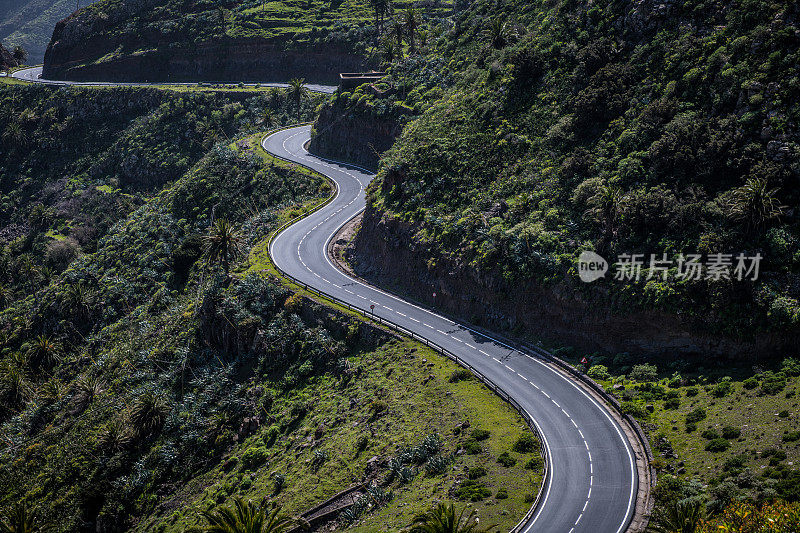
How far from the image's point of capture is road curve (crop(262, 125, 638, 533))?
111 ft

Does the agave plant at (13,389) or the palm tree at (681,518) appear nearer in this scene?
the palm tree at (681,518)

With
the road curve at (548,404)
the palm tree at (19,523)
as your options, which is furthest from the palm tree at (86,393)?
the road curve at (548,404)

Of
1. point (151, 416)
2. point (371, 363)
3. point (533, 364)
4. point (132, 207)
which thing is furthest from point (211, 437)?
point (132, 207)

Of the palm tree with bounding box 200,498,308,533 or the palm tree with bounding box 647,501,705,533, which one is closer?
the palm tree with bounding box 647,501,705,533

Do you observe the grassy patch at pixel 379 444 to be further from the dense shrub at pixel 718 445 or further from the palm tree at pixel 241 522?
the dense shrub at pixel 718 445

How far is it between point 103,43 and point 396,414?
13987 centimetres

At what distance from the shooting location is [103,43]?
484ft

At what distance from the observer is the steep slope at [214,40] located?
420 ft

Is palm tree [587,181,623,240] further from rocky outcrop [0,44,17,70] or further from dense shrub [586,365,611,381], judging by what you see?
rocky outcrop [0,44,17,70]

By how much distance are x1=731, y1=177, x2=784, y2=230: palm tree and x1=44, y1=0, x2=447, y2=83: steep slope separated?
88341 mm

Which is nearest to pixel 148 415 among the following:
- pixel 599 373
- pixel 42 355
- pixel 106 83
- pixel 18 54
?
pixel 42 355

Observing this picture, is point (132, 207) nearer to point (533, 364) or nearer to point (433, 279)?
point (433, 279)

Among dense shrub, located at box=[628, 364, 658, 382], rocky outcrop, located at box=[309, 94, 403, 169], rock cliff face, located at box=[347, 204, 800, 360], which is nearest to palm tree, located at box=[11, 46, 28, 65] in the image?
rocky outcrop, located at box=[309, 94, 403, 169]

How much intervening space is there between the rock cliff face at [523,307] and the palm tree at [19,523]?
36661 mm
